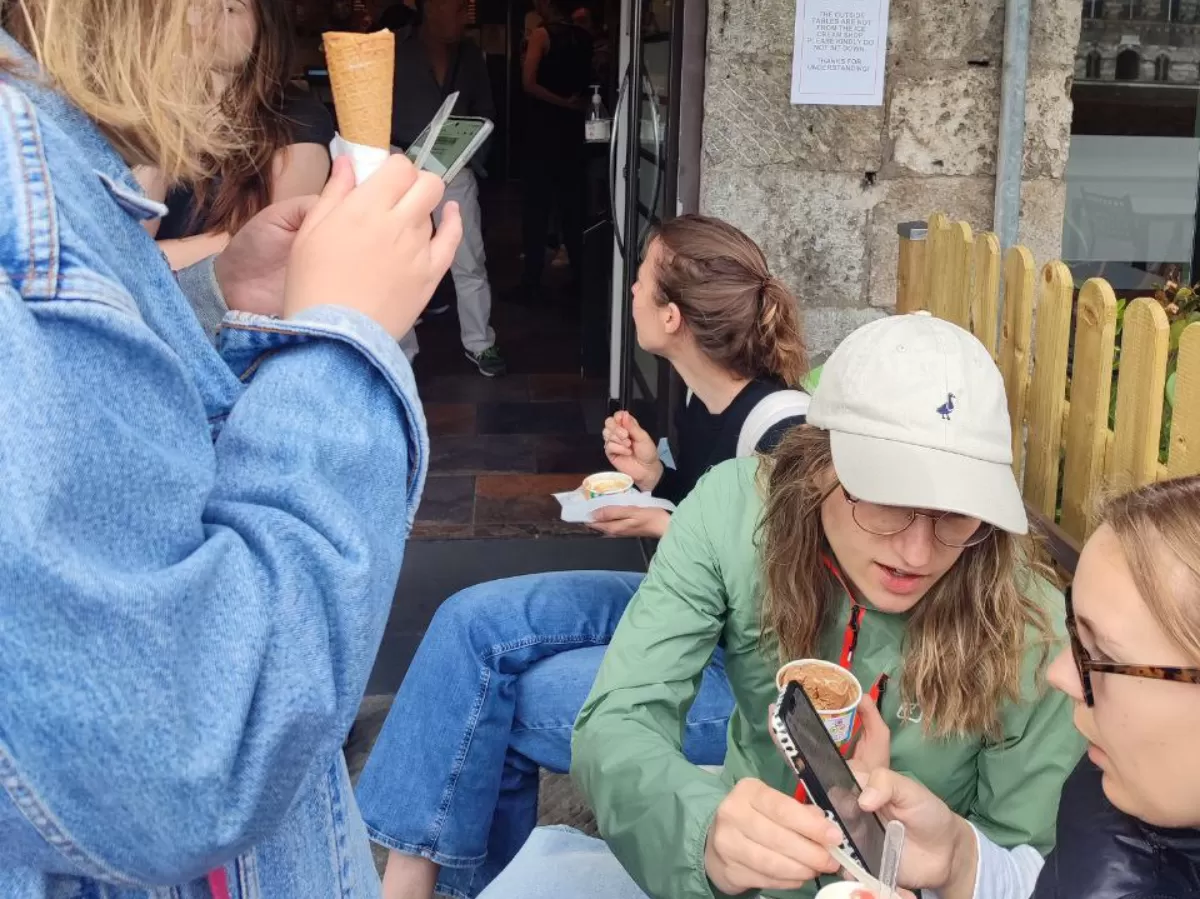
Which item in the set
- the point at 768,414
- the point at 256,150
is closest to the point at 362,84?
the point at 256,150

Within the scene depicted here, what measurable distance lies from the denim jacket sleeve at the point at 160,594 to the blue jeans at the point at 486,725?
1637 mm

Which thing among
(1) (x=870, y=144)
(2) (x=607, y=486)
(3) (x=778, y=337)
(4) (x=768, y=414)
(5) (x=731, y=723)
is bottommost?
(5) (x=731, y=723)

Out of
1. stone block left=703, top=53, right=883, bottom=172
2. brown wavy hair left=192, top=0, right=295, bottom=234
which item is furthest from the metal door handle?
brown wavy hair left=192, top=0, right=295, bottom=234

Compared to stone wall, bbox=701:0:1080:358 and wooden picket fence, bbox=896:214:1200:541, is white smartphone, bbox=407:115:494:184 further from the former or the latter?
stone wall, bbox=701:0:1080:358

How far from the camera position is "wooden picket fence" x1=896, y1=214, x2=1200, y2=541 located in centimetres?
219

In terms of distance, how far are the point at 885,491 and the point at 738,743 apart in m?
0.56

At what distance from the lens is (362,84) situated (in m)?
1.30

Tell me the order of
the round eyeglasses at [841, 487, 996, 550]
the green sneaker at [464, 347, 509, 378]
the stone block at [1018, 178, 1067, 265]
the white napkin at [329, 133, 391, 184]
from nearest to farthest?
the white napkin at [329, 133, 391, 184] → the round eyeglasses at [841, 487, 996, 550] → the stone block at [1018, 178, 1067, 265] → the green sneaker at [464, 347, 509, 378]

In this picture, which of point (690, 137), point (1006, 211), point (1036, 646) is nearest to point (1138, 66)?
point (1006, 211)

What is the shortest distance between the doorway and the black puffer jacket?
2898mm

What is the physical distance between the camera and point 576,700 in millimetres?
2488

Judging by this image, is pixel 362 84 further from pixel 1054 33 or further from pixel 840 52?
pixel 1054 33

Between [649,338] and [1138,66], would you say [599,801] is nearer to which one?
[649,338]

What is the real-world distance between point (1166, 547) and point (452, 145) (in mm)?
844
